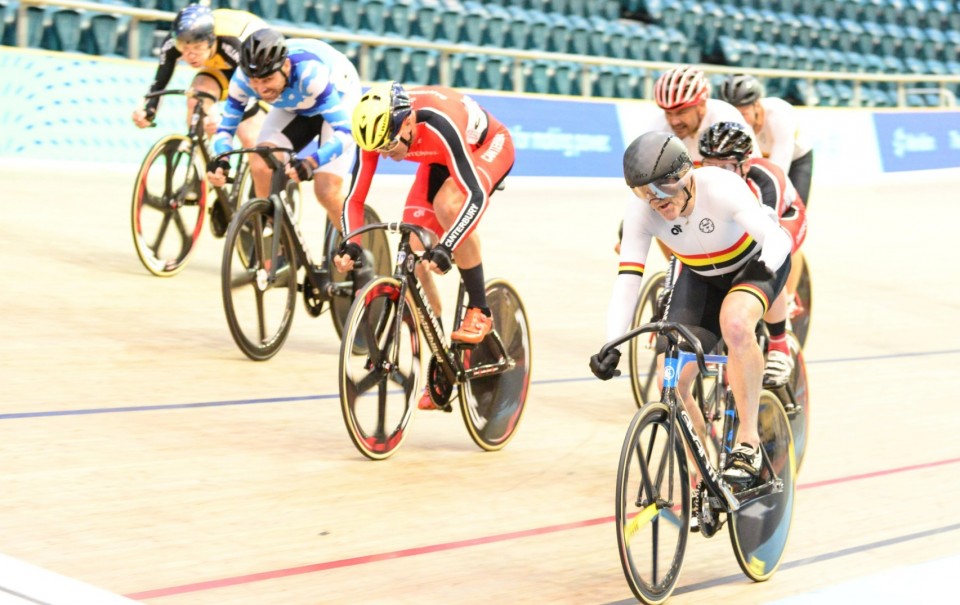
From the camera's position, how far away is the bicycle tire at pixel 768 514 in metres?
3.90

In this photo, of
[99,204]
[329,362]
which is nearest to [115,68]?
[99,204]

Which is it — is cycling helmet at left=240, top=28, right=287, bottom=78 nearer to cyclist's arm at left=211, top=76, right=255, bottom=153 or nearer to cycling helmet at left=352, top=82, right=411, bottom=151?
cyclist's arm at left=211, top=76, right=255, bottom=153

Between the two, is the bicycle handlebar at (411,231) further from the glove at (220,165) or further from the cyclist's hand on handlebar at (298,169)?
the glove at (220,165)

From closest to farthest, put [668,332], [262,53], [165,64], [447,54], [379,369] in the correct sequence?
[668,332], [379,369], [262,53], [165,64], [447,54]

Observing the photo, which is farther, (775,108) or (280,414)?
(775,108)

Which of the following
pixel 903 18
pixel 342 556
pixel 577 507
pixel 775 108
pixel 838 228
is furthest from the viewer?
pixel 903 18

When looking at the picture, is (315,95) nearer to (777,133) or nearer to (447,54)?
(777,133)

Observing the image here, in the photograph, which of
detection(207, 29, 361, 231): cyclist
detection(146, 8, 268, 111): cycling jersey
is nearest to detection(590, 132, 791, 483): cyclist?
detection(207, 29, 361, 231): cyclist

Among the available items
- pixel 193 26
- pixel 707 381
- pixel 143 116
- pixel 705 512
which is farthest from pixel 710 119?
pixel 143 116

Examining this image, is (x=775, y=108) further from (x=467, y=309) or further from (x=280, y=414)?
(x=280, y=414)

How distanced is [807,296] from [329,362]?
104 inches

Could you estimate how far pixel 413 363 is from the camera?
4902 mm

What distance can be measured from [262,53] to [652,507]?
3.15 metres

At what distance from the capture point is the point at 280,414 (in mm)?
5434
